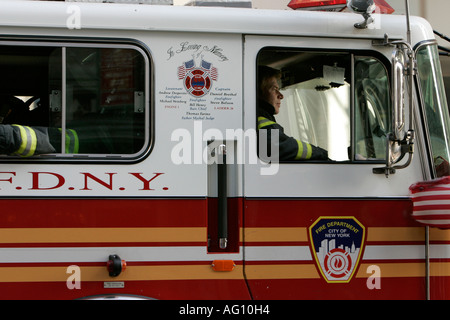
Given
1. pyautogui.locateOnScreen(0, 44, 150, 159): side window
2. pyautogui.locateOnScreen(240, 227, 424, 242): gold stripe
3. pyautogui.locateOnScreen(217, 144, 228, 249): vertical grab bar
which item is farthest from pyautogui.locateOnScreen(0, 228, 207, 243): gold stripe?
pyautogui.locateOnScreen(0, 44, 150, 159): side window

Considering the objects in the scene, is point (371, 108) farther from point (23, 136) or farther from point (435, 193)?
point (23, 136)

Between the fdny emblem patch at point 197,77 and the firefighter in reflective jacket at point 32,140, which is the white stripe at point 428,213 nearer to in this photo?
the fdny emblem patch at point 197,77

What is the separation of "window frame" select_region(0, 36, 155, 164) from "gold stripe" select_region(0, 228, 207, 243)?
0.42 metres

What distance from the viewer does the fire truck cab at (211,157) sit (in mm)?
4059

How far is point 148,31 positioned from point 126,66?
0.26 m

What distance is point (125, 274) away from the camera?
4102mm

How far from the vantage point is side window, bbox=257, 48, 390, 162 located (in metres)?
4.38

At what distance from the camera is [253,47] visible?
4.33 m

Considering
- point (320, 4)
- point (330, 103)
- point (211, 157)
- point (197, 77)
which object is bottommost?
point (211, 157)

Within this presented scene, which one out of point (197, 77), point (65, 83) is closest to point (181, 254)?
point (197, 77)

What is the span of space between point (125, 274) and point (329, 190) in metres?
1.40

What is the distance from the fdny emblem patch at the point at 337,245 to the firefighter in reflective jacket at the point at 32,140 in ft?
5.34
